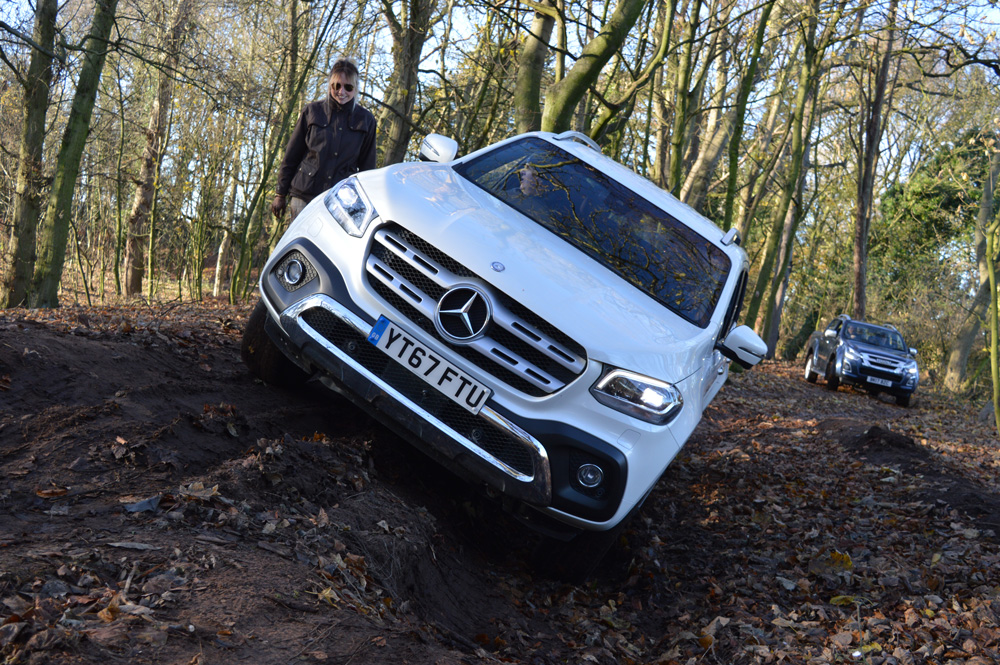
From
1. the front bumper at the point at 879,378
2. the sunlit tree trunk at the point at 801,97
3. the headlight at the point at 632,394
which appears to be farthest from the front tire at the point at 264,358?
the front bumper at the point at 879,378

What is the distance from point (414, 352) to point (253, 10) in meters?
13.3

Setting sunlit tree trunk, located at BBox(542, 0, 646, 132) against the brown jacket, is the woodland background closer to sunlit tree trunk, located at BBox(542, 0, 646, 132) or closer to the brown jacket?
sunlit tree trunk, located at BBox(542, 0, 646, 132)

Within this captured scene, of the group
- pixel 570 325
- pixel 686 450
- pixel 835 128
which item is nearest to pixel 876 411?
pixel 686 450

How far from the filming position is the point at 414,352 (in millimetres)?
→ 3787

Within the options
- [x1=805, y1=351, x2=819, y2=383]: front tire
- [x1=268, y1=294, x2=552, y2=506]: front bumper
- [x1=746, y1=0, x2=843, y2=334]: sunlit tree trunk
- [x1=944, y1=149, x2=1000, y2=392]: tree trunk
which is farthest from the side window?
[x1=944, y1=149, x2=1000, y2=392]: tree trunk

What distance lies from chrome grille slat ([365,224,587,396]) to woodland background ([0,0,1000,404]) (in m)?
6.13

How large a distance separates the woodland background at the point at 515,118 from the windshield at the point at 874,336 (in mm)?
2528

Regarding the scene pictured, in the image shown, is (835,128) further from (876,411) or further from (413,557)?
(413,557)

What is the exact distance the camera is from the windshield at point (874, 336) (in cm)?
1870

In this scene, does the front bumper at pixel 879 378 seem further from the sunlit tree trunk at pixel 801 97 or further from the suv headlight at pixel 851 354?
the sunlit tree trunk at pixel 801 97

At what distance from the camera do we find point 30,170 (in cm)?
1088

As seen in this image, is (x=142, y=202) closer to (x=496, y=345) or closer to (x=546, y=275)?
(x=546, y=275)

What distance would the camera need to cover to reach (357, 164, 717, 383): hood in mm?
3717

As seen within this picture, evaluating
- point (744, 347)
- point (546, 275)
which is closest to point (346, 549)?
point (546, 275)
